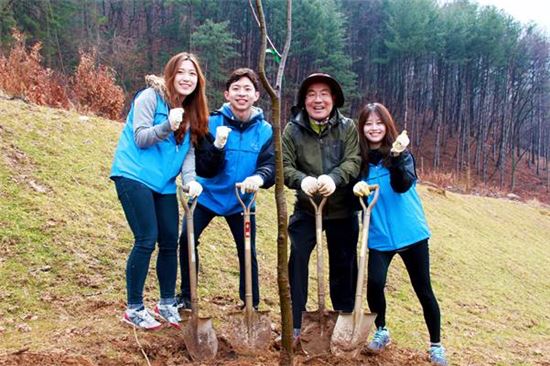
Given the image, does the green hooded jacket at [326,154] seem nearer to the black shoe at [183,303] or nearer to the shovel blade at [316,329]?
the shovel blade at [316,329]

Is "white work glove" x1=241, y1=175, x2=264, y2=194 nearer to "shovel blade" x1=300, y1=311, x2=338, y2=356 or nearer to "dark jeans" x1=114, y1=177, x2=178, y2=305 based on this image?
"dark jeans" x1=114, y1=177, x2=178, y2=305

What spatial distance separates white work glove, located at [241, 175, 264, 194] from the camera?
10.9 ft

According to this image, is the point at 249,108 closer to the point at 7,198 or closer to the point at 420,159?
the point at 7,198

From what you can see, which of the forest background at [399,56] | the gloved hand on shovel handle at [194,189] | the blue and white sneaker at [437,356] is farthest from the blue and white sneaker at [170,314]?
the forest background at [399,56]

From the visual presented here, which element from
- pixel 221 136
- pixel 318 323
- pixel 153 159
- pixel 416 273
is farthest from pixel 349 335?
pixel 153 159

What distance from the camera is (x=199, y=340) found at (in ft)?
10.5

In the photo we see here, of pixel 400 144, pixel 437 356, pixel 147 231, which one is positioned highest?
pixel 400 144

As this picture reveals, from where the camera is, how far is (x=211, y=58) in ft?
94.6

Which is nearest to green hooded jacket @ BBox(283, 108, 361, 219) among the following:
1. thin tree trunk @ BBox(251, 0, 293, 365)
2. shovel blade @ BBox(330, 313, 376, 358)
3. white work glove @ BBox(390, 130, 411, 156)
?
white work glove @ BBox(390, 130, 411, 156)

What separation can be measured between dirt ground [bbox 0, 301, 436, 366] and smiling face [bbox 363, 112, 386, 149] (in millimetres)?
1374

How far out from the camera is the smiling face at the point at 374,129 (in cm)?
357

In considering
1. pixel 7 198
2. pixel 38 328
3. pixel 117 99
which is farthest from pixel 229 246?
pixel 117 99

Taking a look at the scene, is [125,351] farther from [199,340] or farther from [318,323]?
[318,323]

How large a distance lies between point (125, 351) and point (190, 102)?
5.02 feet
